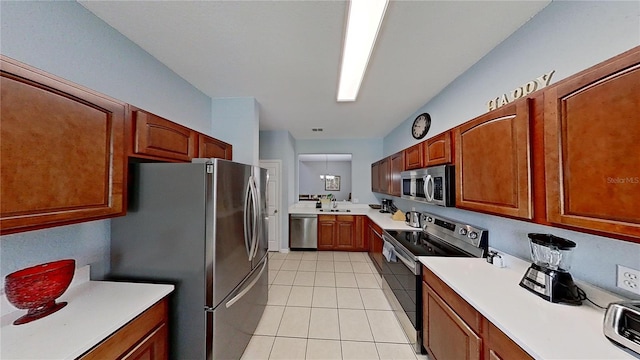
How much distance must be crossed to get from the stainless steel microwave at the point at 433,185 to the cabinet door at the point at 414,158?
3.1 inches

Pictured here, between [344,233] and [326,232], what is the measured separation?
0.38 m

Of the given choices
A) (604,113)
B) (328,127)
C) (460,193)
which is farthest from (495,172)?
(328,127)

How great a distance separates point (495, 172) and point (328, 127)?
3202mm

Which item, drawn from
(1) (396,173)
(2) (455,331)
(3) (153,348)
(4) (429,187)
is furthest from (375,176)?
(3) (153,348)

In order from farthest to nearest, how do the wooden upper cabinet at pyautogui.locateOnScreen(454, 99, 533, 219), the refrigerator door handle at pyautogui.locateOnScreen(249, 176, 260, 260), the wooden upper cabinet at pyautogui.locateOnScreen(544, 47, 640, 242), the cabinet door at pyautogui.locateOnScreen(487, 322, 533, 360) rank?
the refrigerator door handle at pyautogui.locateOnScreen(249, 176, 260, 260), the wooden upper cabinet at pyautogui.locateOnScreen(454, 99, 533, 219), the cabinet door at pyautogui.locateOnScreen(487, 322, 533, 360), the wooden upper cabinet at pyautogui.locateOnScreen(544, 47, 640, 242)

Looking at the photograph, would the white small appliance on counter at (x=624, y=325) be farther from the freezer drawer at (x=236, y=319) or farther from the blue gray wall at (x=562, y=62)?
the freezer drawer at (x=236, y=319)

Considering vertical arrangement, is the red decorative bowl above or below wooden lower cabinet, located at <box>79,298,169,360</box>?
above

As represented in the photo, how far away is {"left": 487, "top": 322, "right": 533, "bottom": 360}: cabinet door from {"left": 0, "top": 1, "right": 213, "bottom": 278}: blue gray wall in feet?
7.78

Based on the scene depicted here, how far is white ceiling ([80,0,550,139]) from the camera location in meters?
1.40

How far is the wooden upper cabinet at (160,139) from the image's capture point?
1354 millimetres

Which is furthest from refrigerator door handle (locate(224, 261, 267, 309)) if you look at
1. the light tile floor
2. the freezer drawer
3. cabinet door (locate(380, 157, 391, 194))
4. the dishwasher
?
cabinet door (locate(380, 157, 391, 194))

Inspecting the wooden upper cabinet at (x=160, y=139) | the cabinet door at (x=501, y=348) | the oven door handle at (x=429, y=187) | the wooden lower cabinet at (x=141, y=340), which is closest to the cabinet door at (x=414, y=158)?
the oven door handle at (x=429, y=187)

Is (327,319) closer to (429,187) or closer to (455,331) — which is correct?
(455,331)

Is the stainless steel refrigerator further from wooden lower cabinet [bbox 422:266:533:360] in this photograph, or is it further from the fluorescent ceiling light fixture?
wooden lower cabinet [bbox 422:266:533:360]
